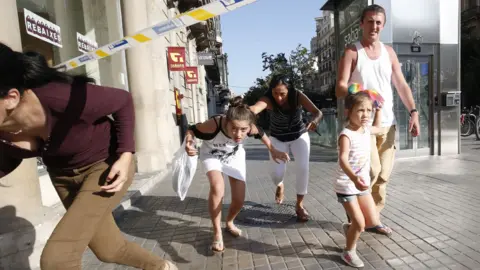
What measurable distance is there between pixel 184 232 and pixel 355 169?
6.78ft

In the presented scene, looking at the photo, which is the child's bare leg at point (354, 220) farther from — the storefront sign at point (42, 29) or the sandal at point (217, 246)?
the storefront sign at point (42, 29)

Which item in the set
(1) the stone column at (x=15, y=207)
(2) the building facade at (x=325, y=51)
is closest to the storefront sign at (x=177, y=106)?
(1) the stone column at (x=15, y=207)

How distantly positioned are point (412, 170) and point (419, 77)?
2.85 metres

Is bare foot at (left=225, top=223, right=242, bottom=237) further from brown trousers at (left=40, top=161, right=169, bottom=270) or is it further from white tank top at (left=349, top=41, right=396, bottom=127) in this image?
white tank top at (left=349, top=41, right=396, bottom=127)

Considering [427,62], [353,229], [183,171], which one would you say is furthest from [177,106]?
[353,229]

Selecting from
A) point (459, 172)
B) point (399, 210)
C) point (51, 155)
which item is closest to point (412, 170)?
point (459, 172)

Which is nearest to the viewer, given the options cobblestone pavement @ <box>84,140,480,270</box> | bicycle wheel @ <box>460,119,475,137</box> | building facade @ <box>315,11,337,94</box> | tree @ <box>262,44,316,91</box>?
cobblestone pavement @ <box>84,140,480,270</box>

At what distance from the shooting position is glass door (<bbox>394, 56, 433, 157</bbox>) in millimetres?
7879

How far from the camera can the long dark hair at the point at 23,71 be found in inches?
58.4

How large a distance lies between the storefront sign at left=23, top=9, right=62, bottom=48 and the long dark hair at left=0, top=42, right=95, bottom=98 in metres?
3.91

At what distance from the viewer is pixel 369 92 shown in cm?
297

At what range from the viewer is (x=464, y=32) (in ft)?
126

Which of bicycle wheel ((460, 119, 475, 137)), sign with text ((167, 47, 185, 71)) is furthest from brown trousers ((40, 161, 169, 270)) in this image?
bicycle wheel ((460, 119, 475, 137))

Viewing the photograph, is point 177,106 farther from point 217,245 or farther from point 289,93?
point 217,245
